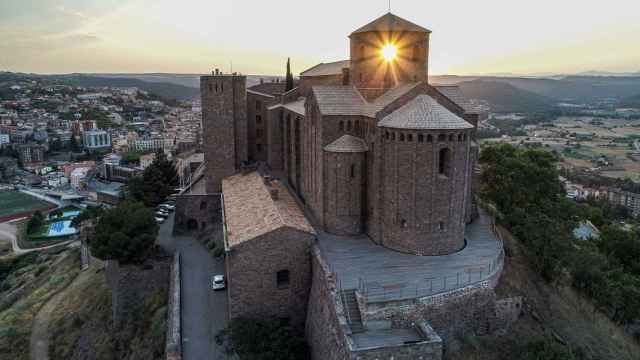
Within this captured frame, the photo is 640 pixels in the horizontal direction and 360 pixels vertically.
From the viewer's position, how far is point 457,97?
31.7 meters

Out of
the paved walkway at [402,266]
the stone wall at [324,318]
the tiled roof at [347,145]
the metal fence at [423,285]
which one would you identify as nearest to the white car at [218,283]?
the paved walkway at [402,266]

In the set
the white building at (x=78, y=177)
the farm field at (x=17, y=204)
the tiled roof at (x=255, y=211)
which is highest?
the tiled roof at (x=255, y=211)

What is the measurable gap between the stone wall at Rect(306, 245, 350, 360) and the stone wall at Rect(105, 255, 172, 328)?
13.3 m

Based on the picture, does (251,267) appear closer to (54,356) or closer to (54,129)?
(54,356)

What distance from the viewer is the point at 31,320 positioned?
4284 cm

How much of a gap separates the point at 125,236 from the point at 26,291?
103ft

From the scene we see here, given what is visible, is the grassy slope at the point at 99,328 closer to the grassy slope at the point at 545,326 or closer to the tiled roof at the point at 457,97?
the grassy slope at the point at 545,326

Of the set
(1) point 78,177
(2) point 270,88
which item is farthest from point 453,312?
(1) point 78,177

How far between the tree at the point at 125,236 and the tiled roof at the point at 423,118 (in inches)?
733

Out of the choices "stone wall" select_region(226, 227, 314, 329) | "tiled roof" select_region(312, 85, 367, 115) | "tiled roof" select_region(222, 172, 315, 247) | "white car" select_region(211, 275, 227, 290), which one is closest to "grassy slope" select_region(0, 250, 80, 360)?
"white car" select_region(211, 275, 227, 290)

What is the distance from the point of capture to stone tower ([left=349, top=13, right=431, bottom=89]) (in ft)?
99.0

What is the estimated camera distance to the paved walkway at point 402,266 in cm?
2110

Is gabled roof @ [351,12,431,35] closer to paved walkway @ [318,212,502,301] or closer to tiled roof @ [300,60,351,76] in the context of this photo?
tiled roof @ [300,60,351,76]

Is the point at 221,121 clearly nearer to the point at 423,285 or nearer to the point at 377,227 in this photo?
the point at 377,227
